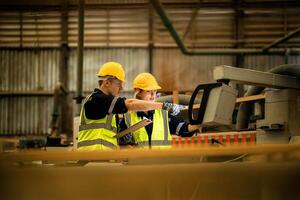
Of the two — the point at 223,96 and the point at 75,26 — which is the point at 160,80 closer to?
the point at 75,26

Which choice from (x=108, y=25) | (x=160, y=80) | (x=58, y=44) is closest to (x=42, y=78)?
(x=58, y=44)

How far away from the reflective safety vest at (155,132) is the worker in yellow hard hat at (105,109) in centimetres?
45

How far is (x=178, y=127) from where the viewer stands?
4.37 meters

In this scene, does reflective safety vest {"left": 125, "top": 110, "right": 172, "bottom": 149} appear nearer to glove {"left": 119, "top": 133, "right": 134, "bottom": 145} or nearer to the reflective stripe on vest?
glove {"left": 119, "top": 133, "right": 134, "bottom": 145}

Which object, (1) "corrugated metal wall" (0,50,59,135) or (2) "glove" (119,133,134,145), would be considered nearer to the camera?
(2) "glove" (119,133,134,145)

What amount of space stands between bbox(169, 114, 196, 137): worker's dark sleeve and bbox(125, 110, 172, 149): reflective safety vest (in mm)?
124

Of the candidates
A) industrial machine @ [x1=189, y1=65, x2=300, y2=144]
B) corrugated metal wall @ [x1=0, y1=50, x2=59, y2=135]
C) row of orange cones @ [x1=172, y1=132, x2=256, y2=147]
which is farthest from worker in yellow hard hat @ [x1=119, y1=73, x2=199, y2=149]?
corrugated metal wall @ [x1=0, y1=50, x2=59, y2=135]

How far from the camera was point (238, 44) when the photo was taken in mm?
11469

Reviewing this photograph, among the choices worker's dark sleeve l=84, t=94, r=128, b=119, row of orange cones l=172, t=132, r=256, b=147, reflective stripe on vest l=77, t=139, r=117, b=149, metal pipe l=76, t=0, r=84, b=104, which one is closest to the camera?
worker's dark sleeve l=84, t=94, r=128, b=119

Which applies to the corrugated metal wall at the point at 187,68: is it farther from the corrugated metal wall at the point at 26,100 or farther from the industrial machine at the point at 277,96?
the industrial machine at the point at 277,96

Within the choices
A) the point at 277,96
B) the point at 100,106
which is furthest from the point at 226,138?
the point at 100,106

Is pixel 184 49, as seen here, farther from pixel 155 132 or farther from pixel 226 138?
pixel 155 132

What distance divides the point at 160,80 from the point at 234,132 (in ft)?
18.5

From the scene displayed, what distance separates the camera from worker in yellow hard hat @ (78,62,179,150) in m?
3.45
